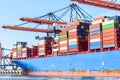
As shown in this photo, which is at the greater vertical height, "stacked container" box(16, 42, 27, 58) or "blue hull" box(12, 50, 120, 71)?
"stacked container" box(16, 42, 27, 58)

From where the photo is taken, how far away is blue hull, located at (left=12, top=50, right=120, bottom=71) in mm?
61281

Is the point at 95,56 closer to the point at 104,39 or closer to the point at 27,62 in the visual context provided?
the point at 104,39

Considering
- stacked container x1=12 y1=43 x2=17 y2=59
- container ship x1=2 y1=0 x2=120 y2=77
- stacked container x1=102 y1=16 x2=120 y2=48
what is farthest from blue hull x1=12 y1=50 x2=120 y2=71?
stacked container x1=12 y1=43 x2=17 y2=59

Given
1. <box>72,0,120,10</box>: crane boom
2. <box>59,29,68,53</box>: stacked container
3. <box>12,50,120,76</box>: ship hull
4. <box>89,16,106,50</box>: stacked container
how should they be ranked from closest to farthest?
<box>72,0,120,10</box>: crane boom → <box>12,50,120,76</box>: ship hull → <box>89,16,106,50</box>: stacked container → <box>59,29,68,53</box>: stacked container

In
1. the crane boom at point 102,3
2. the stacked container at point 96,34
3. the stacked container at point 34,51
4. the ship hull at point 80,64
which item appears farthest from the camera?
the stacked container at point 34,51

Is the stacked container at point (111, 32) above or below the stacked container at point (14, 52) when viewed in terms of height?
above

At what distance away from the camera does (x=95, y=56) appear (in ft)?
216

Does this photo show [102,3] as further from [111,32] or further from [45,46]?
A: [45,46]

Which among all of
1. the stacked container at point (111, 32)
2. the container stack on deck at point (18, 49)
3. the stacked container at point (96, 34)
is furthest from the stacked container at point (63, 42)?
the container stack on deck at point (18, 49)

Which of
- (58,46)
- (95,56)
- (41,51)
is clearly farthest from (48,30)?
(95,56)

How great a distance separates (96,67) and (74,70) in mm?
8808

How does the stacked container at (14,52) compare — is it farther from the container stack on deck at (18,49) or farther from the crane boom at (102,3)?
the crane boom at (102,3)

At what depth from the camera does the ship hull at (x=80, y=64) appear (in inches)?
2422

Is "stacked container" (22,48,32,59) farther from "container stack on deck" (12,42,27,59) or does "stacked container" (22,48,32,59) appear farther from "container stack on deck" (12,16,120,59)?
"container stack on deck" (12,16,120,59)
